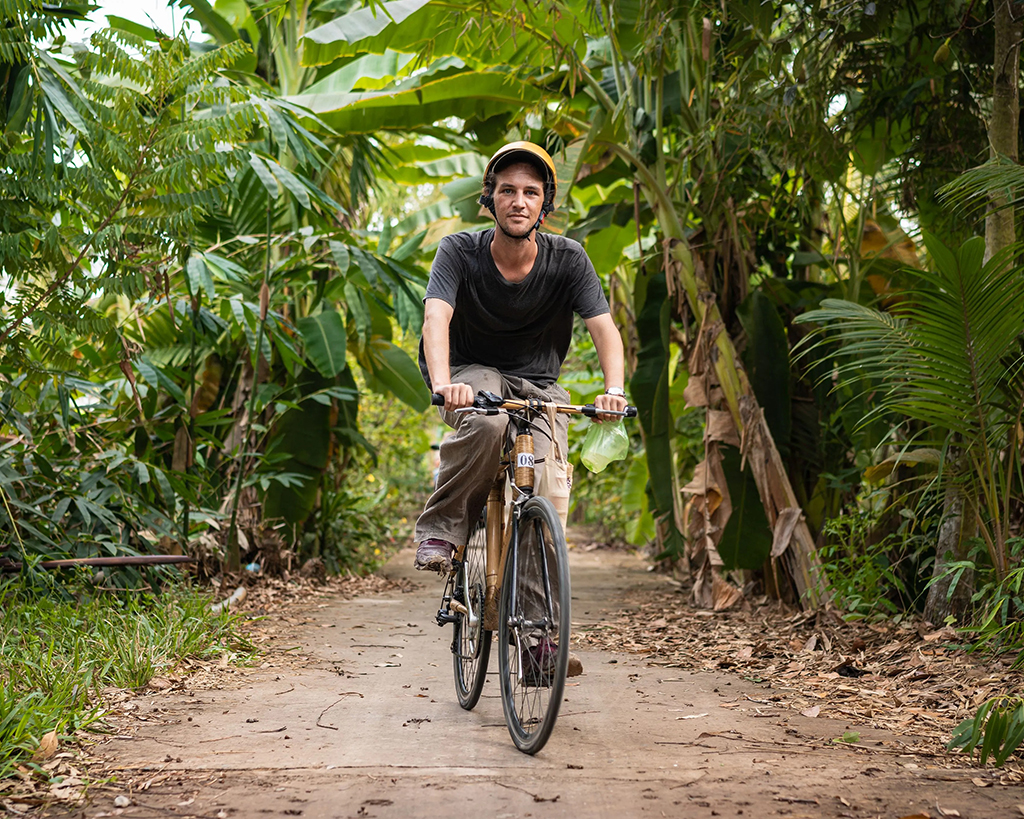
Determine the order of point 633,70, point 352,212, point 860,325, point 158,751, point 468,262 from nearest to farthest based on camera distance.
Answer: point 158,751 → point 468,262 → point 860,325 → point 633,70 → point 352,212

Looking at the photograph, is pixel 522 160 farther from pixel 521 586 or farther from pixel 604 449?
pixel 604 449

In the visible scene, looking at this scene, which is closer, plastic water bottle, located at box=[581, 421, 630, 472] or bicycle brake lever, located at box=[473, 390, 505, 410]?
bicycle brake lever, located at box=[473, 390, 505, 410]

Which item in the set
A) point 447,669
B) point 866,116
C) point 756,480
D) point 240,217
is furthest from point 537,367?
point 240,217

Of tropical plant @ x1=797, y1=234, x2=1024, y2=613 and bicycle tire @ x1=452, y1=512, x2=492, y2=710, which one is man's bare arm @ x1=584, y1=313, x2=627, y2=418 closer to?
bicycle tire @ x1=452, y1=512, x2=492, y2=710

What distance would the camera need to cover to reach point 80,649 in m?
3.87

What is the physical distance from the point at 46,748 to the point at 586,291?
230 centimetres

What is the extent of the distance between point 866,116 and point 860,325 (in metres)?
1.71

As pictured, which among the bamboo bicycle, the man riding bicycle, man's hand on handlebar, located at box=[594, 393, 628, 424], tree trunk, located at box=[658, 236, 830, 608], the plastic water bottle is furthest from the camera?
tree trunk, located at box=[658, 236, 830, 608]

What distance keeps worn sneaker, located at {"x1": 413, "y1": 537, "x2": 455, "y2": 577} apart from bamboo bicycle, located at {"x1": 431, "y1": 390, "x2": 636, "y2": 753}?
9cm

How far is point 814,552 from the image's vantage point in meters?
5.23

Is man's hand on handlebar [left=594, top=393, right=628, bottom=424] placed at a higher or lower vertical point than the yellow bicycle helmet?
lower

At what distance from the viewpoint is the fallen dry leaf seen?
266cm

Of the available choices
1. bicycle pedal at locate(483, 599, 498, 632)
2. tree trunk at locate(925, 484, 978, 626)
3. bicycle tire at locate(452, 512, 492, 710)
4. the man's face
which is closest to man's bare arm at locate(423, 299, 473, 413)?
the man's face

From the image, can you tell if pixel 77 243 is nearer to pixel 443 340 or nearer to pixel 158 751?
pixel 443 340
